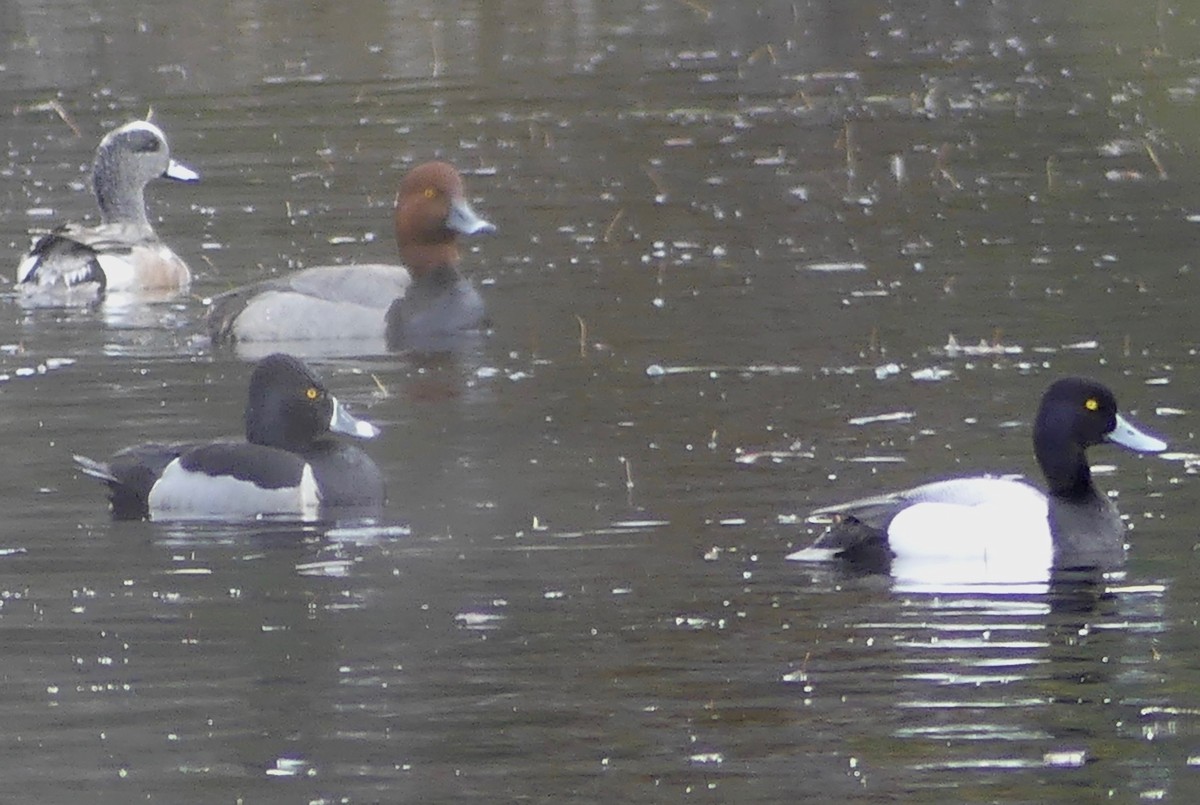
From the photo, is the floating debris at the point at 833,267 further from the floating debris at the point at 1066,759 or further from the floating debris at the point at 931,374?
the floating debris at the point at 1066,759

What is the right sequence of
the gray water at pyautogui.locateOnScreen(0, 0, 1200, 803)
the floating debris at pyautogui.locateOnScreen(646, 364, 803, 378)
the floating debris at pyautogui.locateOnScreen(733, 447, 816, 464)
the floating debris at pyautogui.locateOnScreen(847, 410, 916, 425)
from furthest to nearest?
the floating debris at pyautogui.locateOnScreen(646, 364, 803, 378)
the floating debris at pyautogui.locateOnScreen(847, 410, 916, 425)
the floating debris at pyautogui.locateOnScreen(733, 447, 816, 464)
the gray water at pyautogui.locateOnScreen(0, 0, 1200, 803)

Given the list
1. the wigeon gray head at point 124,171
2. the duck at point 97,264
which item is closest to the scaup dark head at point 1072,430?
the duck at point 97,264

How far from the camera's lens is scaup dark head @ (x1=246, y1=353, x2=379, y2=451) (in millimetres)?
12461

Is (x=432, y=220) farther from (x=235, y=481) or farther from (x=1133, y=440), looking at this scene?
(x=1133, y=440)

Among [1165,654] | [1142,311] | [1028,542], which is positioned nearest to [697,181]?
[1142,311]

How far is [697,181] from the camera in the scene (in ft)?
74.1

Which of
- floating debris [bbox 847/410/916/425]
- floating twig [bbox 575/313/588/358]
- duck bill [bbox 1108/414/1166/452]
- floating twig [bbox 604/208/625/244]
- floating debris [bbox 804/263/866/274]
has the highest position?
duck bill [bbox 1108/414/1166/452]

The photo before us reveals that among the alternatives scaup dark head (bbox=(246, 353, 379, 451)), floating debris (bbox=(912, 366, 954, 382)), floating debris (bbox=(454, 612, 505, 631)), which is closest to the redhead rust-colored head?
floating debris (bbox=(912, 366, 954, 382))

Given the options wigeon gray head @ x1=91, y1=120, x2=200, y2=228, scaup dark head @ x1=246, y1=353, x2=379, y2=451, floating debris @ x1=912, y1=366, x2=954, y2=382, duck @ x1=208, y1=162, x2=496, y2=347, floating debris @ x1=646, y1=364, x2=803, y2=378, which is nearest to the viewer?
scaup dark head @ x1=246, y1=353, x2=379, y2=451

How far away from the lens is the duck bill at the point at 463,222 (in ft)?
58.9

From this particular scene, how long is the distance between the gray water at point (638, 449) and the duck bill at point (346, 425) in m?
0.30

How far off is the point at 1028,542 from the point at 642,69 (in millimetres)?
20481

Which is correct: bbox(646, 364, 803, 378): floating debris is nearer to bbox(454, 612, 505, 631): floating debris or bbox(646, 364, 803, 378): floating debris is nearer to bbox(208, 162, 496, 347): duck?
bbox(208, 162, 496, 347): duck

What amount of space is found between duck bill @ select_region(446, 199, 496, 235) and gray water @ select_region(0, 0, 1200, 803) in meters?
0.50
